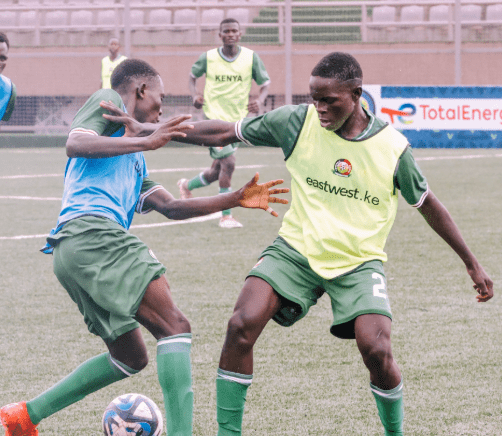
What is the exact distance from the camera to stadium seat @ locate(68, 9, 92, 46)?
861 inches

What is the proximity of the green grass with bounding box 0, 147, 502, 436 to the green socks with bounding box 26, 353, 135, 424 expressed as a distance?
21 centimetres

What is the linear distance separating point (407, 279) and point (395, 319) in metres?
1.17

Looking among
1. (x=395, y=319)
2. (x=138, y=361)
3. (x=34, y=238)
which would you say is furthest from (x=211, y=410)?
(x=34, y=238)

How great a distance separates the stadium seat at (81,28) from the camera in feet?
71.8

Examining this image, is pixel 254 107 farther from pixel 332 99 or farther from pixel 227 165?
pixel 332 99

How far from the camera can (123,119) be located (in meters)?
3.40

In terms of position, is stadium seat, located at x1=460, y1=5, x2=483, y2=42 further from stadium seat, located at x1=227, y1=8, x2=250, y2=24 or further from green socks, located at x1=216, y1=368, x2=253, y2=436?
green socks, located at x1=216, y1=368, x2=253, y2=436

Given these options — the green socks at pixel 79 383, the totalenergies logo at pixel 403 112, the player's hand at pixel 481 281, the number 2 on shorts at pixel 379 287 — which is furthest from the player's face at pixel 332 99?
the totalenergies logo at pixel 403 112

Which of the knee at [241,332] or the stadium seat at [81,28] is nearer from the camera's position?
the knee at [241,332]

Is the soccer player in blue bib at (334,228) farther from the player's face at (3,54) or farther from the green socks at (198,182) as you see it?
the green socks at (198,182)

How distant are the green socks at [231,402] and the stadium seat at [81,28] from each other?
1961 cm

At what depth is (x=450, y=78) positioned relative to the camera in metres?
19.6

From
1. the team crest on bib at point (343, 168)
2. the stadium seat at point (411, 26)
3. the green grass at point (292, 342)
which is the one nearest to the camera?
the team crest on bib at point (343, 168)

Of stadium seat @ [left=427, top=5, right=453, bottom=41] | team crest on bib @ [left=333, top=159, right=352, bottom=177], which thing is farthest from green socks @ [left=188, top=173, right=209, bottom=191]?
stadium seat @ [left=427, top=5, right=453, bottom=41]
